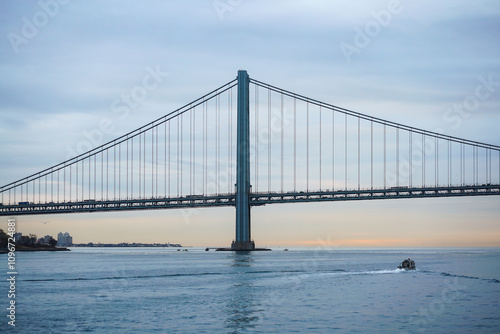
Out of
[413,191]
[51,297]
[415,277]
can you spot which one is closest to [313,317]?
[51,297]

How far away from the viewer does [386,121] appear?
108562mm

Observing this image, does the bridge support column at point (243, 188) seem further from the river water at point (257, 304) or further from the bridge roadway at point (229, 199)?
the river water at point (257, 304)

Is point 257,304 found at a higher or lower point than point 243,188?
lower

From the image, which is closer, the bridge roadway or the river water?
the river water

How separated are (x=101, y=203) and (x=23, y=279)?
188 feet

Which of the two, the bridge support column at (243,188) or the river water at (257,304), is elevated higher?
the bridge support column at (243,188)

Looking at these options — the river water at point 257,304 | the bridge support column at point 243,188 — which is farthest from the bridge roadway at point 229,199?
the river water at point 257,304

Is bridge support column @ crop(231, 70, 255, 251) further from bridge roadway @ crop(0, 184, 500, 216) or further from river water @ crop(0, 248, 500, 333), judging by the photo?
river water @ crop(0, 248, 500, 333)

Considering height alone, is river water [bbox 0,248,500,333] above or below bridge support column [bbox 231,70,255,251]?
below

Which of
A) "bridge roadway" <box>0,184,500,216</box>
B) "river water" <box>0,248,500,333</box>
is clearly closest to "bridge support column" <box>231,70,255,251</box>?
"bridge roadway" <box>0,184,500,216</box>

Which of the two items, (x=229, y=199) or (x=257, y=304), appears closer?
(x=257, y=304)

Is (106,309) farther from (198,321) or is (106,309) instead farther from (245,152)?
(245,152)

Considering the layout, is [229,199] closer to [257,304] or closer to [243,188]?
[243,188]

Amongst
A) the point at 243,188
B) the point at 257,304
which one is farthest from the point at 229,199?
the point at 257,304
